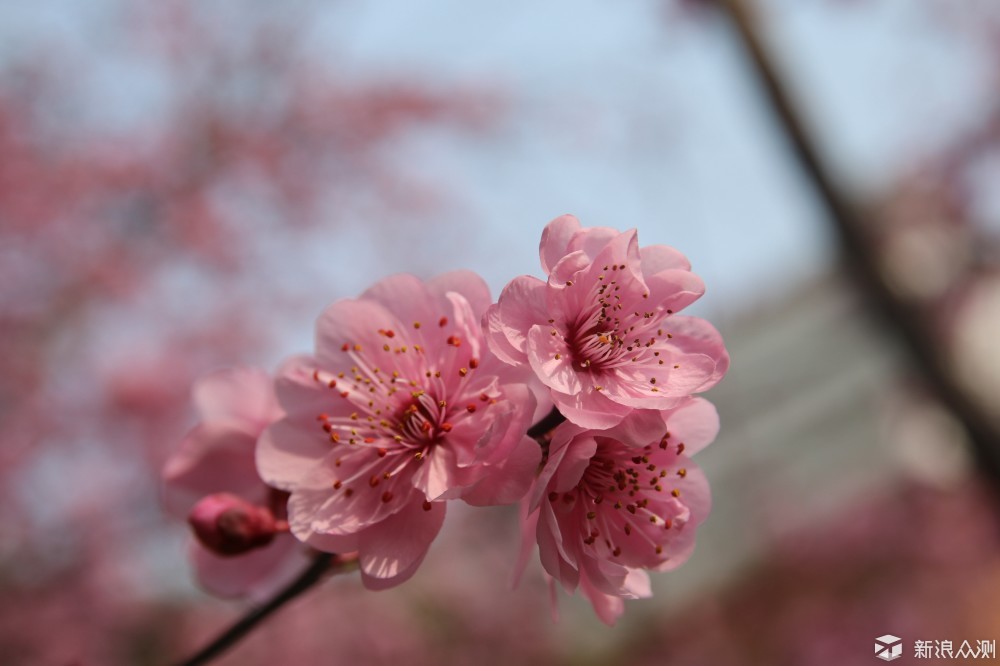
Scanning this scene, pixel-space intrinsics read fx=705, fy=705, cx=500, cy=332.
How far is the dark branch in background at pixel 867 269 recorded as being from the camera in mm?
2297

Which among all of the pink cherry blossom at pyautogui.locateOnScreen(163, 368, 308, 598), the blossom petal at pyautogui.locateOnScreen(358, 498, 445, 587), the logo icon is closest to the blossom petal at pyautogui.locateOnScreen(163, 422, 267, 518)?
the pink cherry blossom at pyautogui.locateOnScreen(163, 368, 308, 598)

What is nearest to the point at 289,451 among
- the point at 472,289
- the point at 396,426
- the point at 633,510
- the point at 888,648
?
the point at 396,426

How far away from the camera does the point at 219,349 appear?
3648 mm

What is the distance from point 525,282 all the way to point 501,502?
0.64ft

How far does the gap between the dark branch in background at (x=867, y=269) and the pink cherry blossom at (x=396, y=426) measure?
2221 mm

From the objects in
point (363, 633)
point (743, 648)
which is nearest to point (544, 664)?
point (363, 633)

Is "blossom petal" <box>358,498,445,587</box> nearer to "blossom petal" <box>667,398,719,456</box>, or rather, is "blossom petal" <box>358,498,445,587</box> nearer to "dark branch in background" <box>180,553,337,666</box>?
"dark branch in background" <box>180,553,337,666</box>

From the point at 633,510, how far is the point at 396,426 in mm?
253

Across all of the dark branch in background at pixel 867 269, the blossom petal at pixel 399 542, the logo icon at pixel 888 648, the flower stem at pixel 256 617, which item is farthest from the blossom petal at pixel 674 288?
the dark branch in background at pixel 867 269

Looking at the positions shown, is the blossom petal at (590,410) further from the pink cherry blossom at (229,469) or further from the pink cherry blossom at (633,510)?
the pink cherry blossom at (229,469)

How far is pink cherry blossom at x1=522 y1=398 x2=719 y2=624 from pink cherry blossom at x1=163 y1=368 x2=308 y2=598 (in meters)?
0.33

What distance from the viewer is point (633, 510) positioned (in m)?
0.69

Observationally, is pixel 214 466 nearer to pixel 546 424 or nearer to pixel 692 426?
pixel 546 424

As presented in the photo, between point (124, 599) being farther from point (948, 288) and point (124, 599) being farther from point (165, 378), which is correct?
point (948, 288)
